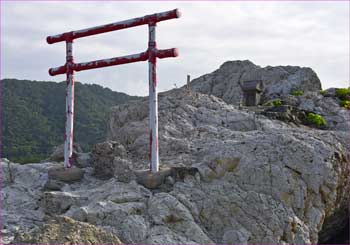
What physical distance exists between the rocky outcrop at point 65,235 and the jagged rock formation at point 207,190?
3.90ft

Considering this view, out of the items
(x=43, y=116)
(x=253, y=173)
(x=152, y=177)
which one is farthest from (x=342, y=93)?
(x=43, y=116)

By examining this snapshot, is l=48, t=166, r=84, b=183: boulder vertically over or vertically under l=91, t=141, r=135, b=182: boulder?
under

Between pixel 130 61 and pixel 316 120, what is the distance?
6.89m

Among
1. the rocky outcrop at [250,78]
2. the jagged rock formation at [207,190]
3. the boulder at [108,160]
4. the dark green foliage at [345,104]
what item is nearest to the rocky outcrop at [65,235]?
the jagged rock formation at [207,190]

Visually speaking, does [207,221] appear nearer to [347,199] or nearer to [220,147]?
[220,147]

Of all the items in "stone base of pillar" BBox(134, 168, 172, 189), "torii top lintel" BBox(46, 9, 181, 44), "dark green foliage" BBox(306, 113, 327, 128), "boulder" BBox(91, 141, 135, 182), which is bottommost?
"stone base of pillar" BBox(134, 168, 172, 189)

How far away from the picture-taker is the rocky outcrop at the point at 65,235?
7.35 meters

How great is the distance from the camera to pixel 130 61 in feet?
38.7

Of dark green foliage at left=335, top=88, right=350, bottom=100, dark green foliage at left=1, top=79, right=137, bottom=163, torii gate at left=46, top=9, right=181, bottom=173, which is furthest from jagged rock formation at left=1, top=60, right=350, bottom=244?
dark green foliage at left=1, top=79, right=137, bottom=163

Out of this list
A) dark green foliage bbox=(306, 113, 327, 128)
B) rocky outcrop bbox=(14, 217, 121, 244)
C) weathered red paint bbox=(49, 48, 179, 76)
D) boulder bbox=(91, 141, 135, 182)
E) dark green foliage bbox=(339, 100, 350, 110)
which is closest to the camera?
rocky outcrop bbox=(14, 217, 121, 244)

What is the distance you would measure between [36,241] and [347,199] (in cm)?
829

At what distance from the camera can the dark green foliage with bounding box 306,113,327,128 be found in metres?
16.0

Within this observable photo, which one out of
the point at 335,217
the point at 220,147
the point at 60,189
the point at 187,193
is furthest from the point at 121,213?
the point at 335,217

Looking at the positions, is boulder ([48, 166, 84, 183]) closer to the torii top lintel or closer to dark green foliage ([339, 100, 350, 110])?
the torii top lintel
